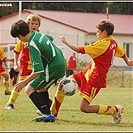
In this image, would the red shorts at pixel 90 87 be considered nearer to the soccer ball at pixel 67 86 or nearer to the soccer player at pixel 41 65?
the soccer ball at pixel 67 86

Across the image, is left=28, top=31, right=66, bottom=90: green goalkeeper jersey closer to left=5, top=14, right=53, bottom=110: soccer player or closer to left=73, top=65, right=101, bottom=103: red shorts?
left=73, top=65, right=101, bottom=103: red shorts

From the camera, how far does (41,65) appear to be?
738 cm

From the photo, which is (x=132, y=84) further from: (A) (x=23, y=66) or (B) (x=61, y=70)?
(B) (x=61, y=70)

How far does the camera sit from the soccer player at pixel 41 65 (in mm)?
7406

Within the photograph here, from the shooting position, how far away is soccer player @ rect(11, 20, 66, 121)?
7.41m

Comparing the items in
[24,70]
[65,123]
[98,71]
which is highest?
[98,71]

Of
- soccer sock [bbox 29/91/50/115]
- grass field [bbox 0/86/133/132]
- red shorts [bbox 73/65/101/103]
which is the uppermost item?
red shorts [bbox 73/65/101/103]

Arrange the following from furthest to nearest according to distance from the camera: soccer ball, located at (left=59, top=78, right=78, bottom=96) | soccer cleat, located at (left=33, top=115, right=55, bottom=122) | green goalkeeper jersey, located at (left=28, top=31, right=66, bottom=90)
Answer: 1. soccer ball, located at (left=59, top=78, right=78, bottom=96)
2. soccer cleat, located at (left=33, top=115, right=55, bottom=122)
3. green goalkeeper jersey, located at (left=28, top=31, right=66, bottom=90)

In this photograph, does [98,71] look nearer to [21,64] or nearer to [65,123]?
[65,123]

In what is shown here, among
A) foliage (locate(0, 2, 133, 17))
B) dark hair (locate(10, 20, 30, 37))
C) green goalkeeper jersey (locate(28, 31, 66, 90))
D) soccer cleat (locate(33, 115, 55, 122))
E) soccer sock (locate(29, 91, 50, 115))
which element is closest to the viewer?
green goalkeeper jersey (locate(28, 31, 66, 90))

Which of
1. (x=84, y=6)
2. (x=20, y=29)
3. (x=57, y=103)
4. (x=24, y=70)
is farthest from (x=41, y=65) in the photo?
(x=84, y=6)

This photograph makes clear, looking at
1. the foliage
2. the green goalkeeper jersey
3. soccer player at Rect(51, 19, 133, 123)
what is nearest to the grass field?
soccer player at Rect(51, 19, 133, 123)

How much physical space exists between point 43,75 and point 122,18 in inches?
1467

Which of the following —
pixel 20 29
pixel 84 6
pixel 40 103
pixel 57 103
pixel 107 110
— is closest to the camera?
pixel 20 29
